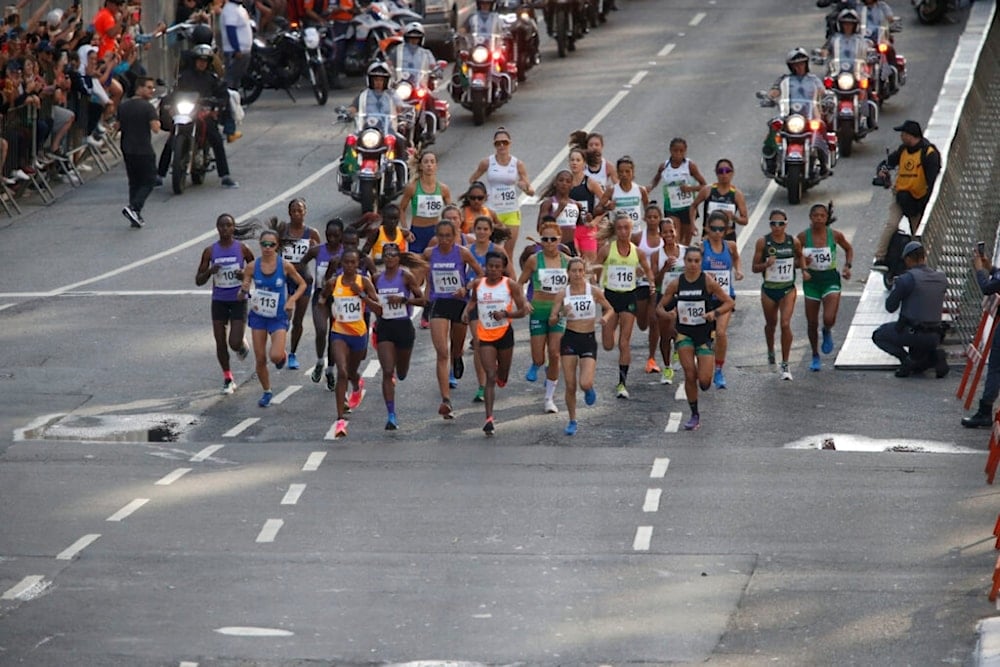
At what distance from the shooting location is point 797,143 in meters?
29.0

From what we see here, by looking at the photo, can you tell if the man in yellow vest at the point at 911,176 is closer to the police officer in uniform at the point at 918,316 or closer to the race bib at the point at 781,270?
the police officer in uniform at the point at 918,316

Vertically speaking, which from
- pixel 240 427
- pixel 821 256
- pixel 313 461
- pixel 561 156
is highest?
pixel 821 256

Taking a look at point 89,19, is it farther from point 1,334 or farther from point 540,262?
point 540,262

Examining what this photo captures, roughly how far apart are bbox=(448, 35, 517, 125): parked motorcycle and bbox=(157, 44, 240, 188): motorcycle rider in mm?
4570

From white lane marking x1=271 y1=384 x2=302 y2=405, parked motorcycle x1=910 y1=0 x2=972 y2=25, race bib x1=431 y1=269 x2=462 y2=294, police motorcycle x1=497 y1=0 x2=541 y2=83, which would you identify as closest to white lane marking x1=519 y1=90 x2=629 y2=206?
police motorcycle x1=497 y1=0 x2=541 y2=83

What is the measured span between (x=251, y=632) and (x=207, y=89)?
18724 mm

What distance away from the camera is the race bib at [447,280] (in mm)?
20109

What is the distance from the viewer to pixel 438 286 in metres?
20.2

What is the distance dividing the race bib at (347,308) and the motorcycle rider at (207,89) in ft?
40.0

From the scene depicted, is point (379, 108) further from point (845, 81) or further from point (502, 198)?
point (845, 81)

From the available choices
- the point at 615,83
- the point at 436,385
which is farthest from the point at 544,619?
the point at 615,83

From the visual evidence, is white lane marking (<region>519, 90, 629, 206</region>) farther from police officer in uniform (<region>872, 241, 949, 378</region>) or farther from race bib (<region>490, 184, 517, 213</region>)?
police officer in uniform (<region>872, 241, 949, 378</region>)

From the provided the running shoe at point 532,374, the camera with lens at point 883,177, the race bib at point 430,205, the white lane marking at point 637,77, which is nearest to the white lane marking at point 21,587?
the running shoe at point 532,374

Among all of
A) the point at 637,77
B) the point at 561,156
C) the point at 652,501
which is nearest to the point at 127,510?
the point at 652,501
